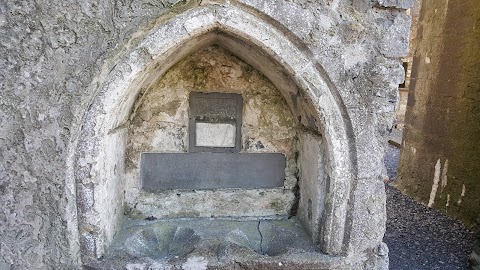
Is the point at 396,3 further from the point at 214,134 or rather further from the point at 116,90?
the point at 116,90

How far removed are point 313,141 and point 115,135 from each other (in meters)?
1.24

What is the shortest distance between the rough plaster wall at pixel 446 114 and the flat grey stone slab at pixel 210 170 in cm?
257

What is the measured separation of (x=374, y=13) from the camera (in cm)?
194

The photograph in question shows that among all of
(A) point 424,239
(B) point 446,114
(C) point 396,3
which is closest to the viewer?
(C) point 396,3

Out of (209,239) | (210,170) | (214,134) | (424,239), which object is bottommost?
(424,239)

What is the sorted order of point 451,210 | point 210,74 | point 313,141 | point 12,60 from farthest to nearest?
point 451,210, point 210,74, point 313,141, point 12,60

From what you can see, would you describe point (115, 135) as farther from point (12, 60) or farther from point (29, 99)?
point (12, 60)

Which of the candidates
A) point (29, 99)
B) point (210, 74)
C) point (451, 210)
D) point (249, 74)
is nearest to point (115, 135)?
point (29, 99)

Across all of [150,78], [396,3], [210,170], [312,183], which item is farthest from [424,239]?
[150,78]

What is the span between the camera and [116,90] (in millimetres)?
1813

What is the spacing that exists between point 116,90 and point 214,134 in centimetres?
93

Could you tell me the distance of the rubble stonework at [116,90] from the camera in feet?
5.76

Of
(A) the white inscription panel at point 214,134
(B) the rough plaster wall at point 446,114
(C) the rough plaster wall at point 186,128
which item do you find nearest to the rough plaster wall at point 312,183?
(C) the rough plaster wall at point 186,128

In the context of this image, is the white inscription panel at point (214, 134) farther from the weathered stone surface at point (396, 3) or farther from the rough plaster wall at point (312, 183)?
the weathered stone surface at point (396, 3)
